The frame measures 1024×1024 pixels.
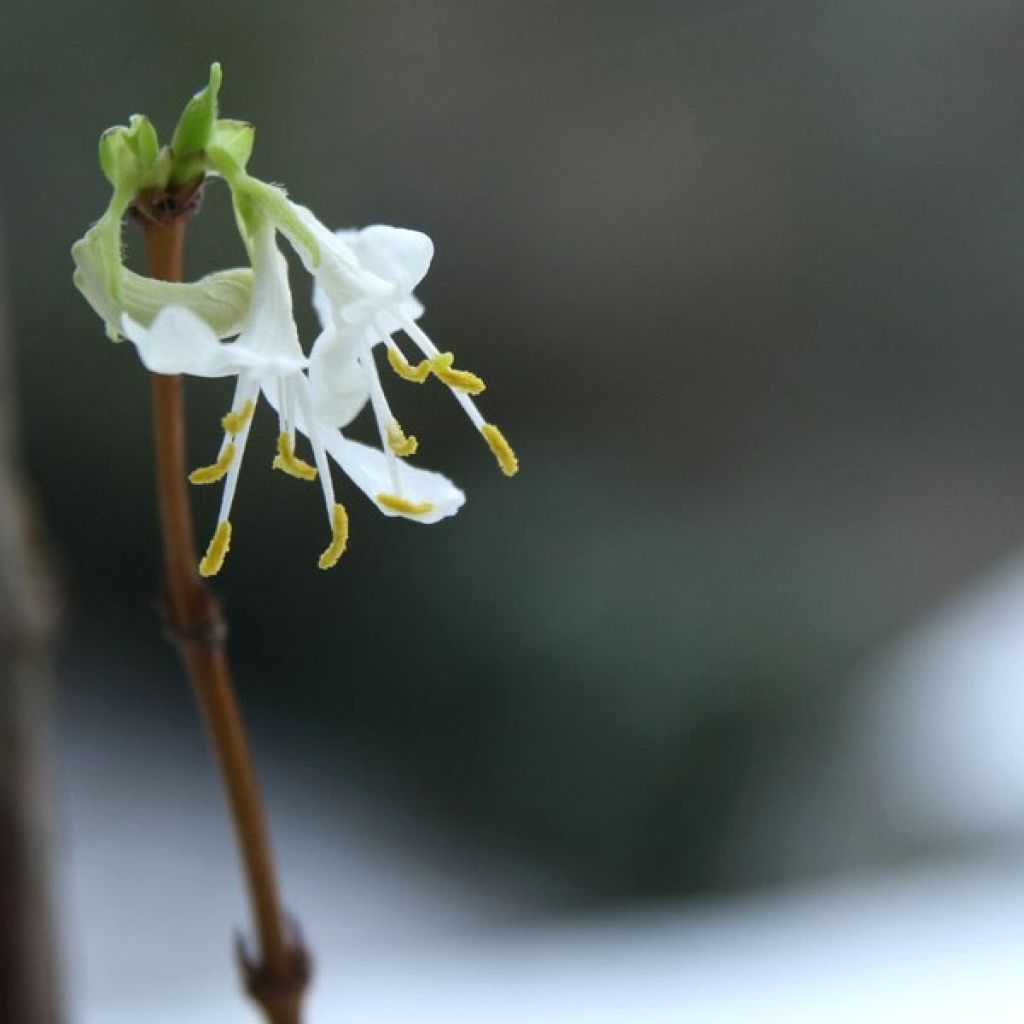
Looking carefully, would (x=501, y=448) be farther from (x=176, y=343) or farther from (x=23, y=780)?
(x=23, y=780)

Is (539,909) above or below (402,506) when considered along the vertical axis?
above

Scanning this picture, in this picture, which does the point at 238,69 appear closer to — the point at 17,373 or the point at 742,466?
the point at 17,373

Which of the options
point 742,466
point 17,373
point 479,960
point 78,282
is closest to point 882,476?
point 742,466

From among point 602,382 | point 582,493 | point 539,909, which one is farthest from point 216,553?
point 602,382

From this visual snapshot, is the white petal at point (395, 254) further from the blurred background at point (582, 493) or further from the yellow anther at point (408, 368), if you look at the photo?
the blurred background at point (582, 493)

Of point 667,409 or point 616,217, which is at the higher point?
point 616,217

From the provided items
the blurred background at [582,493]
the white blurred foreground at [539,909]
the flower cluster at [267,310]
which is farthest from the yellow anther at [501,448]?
the blurred background at [582,493]

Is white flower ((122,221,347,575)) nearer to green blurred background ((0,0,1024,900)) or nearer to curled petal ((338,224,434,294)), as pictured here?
curled petal ((338,224,434,294))
